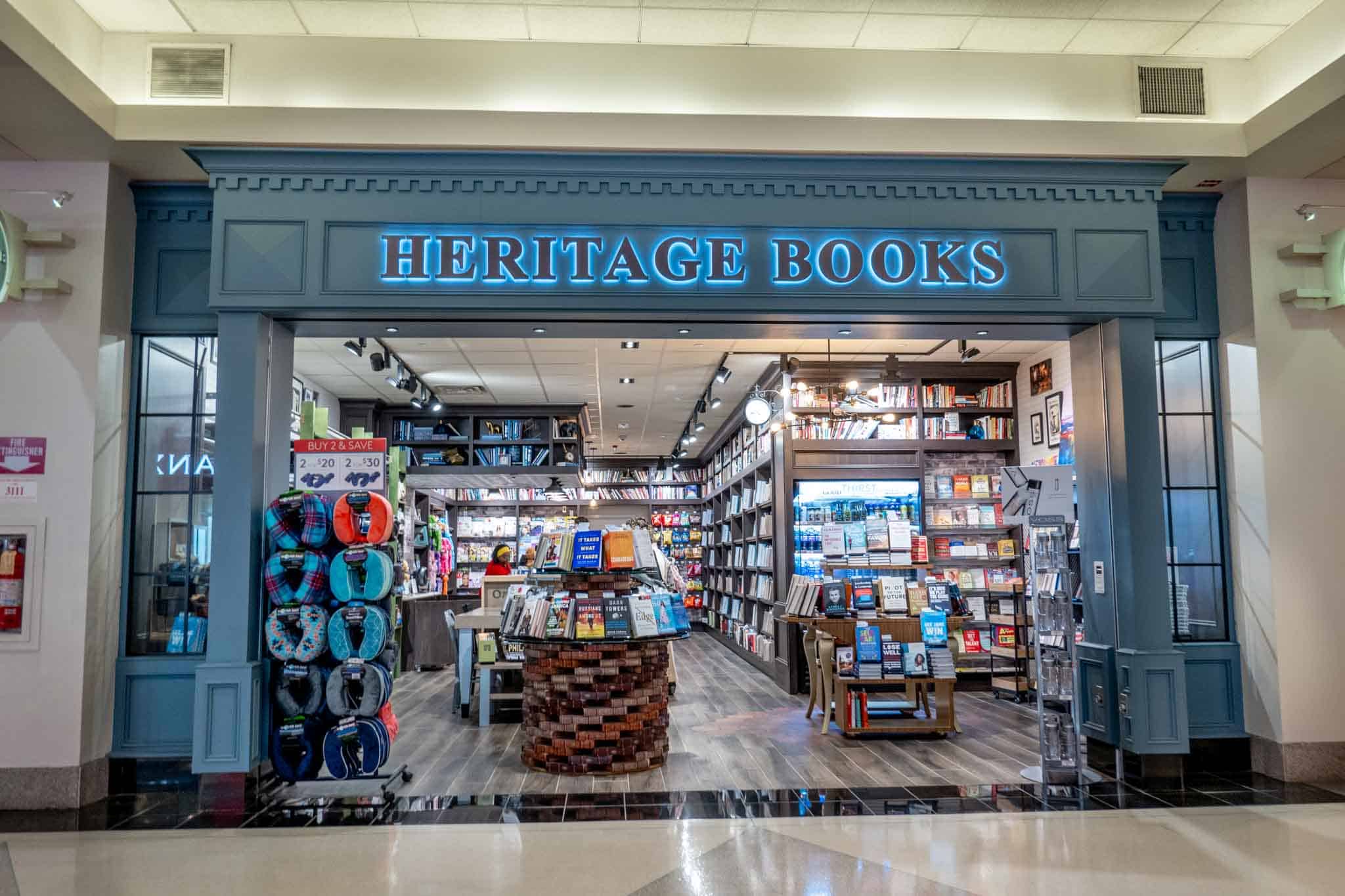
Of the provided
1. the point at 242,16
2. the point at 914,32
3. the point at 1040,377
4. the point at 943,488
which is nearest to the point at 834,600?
the point at 943,488

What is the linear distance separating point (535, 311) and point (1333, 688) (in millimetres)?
5177

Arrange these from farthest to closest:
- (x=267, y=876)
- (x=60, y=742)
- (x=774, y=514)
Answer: (x=774, y=514)
(x=60, y=742)
(x=267, y=876)

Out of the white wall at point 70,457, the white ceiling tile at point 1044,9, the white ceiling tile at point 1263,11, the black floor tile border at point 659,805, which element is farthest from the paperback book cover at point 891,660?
the white wall at point 70,457

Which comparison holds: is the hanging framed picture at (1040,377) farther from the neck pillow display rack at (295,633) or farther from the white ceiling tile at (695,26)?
the neck pillow display rack at (295,633)

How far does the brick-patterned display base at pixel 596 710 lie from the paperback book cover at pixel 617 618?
66 mm

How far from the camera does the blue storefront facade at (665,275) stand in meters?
5.30

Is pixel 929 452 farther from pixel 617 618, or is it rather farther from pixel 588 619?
pixel 588 619

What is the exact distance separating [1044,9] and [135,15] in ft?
16.2

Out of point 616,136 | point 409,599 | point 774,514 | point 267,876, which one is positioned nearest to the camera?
point 267,876

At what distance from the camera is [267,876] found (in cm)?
391

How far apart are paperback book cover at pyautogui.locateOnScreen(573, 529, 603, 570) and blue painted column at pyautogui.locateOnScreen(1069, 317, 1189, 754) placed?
3.07 meters

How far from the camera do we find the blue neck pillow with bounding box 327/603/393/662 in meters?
5.12

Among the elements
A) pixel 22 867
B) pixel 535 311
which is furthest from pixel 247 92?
pixel 22 867

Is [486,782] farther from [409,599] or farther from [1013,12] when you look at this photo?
[409,599]
